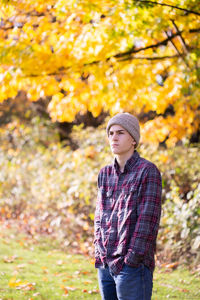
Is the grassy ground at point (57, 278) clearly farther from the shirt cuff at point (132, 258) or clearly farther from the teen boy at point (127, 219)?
the shirt cuff at point (132, 258)

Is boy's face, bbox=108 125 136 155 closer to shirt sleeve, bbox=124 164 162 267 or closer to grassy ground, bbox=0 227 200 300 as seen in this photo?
shirt sleeve, bbox=124 164 162 267

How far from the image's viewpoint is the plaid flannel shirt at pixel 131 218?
7.54 ft

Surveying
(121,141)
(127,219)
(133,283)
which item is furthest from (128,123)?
(133,283)

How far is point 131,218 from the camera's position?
2363 mm

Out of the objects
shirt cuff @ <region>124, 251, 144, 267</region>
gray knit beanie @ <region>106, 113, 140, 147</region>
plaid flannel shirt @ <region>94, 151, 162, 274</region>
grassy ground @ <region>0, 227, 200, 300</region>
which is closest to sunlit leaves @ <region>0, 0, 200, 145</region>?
gray knit beanie @ <region>106, 113, 140, 147</region>

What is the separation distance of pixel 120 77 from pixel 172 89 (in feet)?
3.19

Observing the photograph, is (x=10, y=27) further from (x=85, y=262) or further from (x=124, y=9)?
(x=85, y=262)

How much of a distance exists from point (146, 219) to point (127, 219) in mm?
121

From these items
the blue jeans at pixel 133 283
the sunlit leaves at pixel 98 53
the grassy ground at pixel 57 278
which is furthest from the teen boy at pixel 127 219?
the sunlit leaves at pixel 98 53

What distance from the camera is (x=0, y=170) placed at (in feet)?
31.7

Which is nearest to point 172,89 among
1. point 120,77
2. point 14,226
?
point 120,77

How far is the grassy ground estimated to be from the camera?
169 inches

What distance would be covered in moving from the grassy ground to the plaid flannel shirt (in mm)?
2039

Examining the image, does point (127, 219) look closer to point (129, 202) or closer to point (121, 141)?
point (129, 202)
